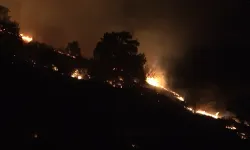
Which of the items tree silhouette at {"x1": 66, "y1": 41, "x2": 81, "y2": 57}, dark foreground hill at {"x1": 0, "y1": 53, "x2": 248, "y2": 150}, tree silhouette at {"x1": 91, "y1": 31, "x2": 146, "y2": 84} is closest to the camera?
dark foreground hill at {"x1": 0, "y1": 53, "x2": 248, "y2": 150}

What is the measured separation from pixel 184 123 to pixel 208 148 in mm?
8068

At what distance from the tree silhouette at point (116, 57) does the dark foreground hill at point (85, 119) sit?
9430 millimetres

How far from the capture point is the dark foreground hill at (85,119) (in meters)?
45.9

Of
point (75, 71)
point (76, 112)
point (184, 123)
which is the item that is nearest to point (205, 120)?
point (184, 123)

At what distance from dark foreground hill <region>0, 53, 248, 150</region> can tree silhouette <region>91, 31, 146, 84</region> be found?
9430 millimetres

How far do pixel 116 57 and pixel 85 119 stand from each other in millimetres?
32625

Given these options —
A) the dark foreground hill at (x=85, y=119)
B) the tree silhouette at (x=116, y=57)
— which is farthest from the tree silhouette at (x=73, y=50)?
the dark foreground hill at (x=85, y=119)

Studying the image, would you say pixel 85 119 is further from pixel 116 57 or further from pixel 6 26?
pixel 6 26

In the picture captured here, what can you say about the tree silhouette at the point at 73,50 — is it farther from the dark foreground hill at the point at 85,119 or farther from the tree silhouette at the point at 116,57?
the dark foreground hill at the point at 85,119

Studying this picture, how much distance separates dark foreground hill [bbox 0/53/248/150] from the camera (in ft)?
151

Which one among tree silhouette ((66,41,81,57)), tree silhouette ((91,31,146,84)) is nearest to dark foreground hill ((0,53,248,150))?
tree silhouette ((91,31,146,84))

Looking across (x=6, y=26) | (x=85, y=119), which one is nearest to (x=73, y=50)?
(x=6, y=26)

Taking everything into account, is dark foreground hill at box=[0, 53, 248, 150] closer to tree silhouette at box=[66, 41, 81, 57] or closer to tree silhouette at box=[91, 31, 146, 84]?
tree silhouette at box=[91, 31, 146, 84]

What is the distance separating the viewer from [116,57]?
85.1 m
